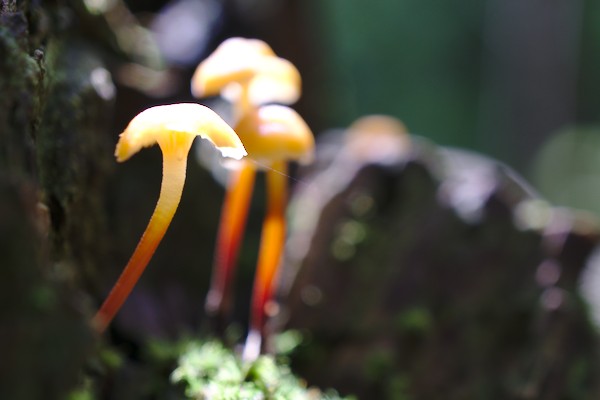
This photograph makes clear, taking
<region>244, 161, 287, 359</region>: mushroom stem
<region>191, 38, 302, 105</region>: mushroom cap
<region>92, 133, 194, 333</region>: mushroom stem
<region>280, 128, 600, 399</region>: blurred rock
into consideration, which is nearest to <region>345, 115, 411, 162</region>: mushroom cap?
<region>280, 128, 600, 399</region>: blurred rock

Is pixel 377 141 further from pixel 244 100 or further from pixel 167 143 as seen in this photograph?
pixel 167 143

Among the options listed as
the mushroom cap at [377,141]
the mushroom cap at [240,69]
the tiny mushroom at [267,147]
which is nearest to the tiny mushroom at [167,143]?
the tiny mushroom at [267,147]

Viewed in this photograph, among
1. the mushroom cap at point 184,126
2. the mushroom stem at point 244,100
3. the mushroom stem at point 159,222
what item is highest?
the mushroom cap at point 184,126

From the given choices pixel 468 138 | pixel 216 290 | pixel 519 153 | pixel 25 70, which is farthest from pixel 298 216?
pixel 468 138

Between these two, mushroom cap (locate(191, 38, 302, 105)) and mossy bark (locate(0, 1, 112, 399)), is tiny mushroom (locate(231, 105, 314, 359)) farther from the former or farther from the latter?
mossy bark (locate(0, 1, 112, 399))

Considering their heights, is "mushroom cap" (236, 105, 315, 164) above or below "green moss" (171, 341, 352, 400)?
above

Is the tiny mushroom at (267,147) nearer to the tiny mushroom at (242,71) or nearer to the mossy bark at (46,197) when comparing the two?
the tiny mushroom at (242,71)
